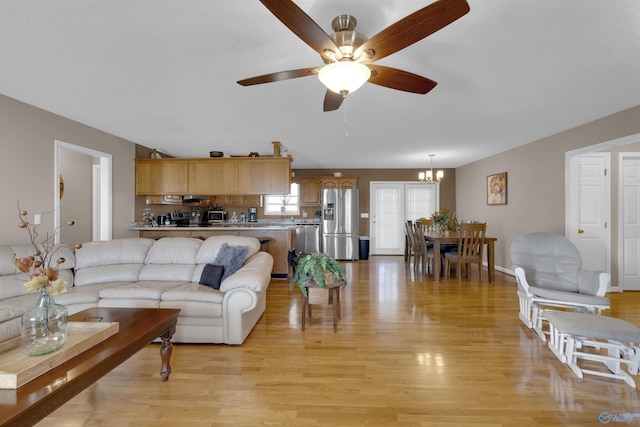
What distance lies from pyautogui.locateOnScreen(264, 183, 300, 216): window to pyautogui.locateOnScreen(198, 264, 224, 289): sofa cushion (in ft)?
15.4

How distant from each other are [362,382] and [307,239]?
4.73m

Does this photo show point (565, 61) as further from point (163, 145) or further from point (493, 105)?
point (163, 145)

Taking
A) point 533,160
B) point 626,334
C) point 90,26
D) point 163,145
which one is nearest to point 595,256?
point 533,160

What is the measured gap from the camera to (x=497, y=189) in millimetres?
5637

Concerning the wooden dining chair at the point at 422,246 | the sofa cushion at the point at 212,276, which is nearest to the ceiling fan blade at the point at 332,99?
the sofa cushion at the point at 212,276

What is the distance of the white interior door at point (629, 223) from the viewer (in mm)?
4078

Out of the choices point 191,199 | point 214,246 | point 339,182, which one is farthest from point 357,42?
point 339,182

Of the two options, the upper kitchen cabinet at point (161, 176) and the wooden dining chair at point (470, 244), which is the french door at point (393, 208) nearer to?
the wooden dining chair at point (470, 244)

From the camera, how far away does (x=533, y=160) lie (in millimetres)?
4695

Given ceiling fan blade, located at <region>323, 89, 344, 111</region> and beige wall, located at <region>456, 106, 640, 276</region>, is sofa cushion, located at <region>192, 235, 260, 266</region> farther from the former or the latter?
beige wall, located at <region>456, 106, 640, 276</region>

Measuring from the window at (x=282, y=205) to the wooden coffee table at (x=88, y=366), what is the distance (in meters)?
5.48

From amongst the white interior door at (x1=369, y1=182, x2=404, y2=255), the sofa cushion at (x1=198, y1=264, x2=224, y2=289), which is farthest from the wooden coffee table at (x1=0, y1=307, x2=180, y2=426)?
the white interior door at (x1=369, y1=182, x2=404, y2=255)

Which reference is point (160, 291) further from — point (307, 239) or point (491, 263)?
point (491, 263)

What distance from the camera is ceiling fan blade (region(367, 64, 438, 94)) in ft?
5.77
